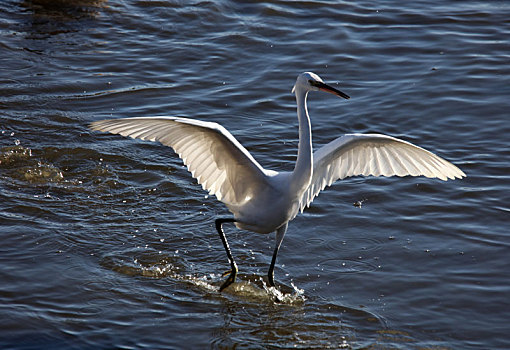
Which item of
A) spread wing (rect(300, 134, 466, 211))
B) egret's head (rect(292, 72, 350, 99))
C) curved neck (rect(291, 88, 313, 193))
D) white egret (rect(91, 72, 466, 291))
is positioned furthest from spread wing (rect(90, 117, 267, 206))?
egret's head (rect(292, 72, 350, 99))

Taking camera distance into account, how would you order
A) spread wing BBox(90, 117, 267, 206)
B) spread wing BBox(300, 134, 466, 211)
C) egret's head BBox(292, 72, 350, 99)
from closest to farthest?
spread wing BBox(90, 117, 267, 206) → egret's head BBox(292, 72, 350, 99) → spread wing BBox(300, 134, 466, 211)

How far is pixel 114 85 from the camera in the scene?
10570 millimetres

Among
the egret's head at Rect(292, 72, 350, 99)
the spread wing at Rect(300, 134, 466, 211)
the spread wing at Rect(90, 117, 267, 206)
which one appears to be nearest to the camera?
the spread wing at Rect(90, 117, 267, 206)

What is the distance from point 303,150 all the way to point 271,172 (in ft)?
1.91

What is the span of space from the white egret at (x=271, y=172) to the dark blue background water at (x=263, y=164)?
693 mm

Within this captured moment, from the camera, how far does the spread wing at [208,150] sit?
5527 mm

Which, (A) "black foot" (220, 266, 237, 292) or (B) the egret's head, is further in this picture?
(A) "black foot" (220, 266, 237, 292)

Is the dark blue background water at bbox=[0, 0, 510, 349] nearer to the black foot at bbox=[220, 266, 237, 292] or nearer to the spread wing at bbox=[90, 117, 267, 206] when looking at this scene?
the black foot at bbox=[220, 266, 237, 292]

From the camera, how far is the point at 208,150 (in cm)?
598

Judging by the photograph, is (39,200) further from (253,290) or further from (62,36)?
(62,36)

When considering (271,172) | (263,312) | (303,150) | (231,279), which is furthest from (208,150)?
(263,312)

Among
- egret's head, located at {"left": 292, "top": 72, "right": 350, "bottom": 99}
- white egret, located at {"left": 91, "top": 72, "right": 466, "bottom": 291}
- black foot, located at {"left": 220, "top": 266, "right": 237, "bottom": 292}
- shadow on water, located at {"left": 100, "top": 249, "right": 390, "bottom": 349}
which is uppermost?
egret's head, located at {"left": 292, "top": 72, "right": 350, "bottom": 99}

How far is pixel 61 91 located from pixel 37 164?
7.77 ft

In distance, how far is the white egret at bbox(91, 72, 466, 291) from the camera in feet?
18.5
